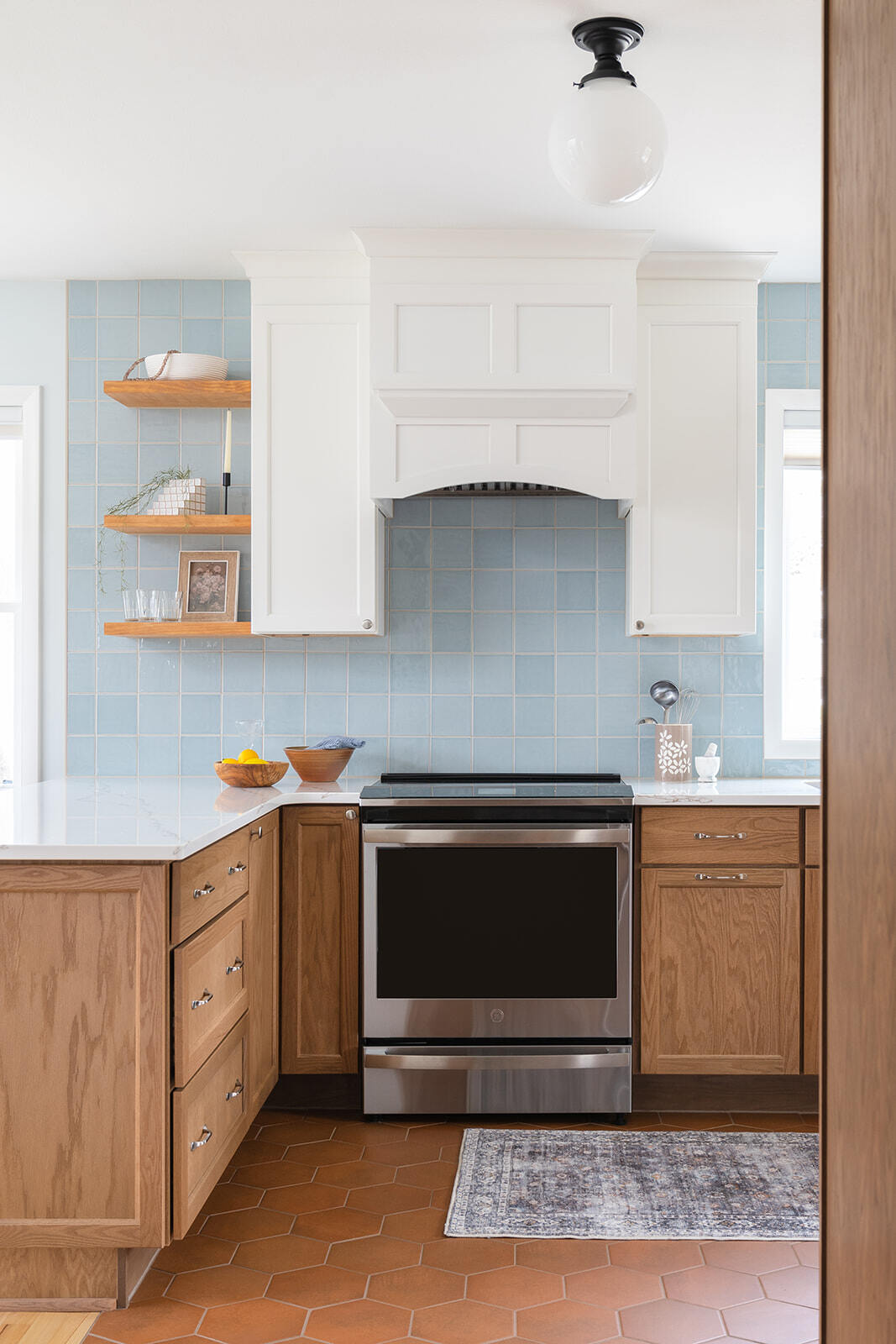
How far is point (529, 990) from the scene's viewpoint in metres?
2.90

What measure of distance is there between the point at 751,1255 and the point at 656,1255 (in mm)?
201

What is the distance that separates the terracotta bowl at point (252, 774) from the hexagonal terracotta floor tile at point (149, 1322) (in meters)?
1.37

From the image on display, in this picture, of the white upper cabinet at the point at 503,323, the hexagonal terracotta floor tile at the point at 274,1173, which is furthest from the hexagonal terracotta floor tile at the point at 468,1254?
the white upper cabinet at the point at 503,323

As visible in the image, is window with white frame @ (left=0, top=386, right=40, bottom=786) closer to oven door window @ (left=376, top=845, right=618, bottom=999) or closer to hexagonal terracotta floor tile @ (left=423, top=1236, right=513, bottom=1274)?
oven door window @ (left=376, top=845, right=618, bottom=999)

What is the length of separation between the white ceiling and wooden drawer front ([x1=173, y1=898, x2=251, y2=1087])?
1861 mm

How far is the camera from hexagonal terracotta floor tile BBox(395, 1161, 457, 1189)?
8.39 feet

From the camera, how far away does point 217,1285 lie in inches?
83.2

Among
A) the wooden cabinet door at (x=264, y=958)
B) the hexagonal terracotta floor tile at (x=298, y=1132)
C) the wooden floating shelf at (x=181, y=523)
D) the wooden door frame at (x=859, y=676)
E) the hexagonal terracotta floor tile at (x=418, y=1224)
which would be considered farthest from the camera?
the wooden floating shelf at (x=181, y=523)

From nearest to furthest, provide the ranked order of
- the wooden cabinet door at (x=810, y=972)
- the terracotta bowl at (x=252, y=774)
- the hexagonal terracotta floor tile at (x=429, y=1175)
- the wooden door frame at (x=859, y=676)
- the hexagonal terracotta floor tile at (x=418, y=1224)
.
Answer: the wooden door frame at (x=859, y=676), the hexagonal terracotta floor tile at (x=418, y=1224), the hexagonal terracotta floor tile at (x=429, y=1175), the wooden cabinet door at (x=810, y=972), the terracotta bowl at (x=252, y=774)

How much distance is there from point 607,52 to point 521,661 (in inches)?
73.2

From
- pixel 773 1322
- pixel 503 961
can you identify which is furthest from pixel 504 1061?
pixel 773 1322

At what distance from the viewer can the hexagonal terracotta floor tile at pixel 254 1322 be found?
194 centimetres

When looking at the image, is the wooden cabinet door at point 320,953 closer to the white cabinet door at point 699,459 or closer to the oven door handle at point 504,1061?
the oven door handle at point 504,1061

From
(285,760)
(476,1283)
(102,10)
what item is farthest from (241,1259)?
(102,10)
